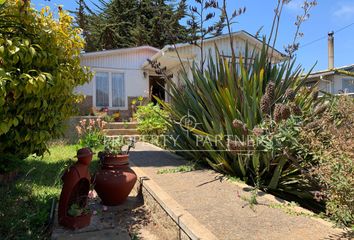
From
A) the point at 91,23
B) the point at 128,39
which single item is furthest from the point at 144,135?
the point at 91,23

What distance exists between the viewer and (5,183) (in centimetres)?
488

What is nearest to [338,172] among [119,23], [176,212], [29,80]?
[176,212]

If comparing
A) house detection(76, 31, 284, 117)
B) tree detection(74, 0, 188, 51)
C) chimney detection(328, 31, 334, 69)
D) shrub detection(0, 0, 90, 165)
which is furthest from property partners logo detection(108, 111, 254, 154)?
chimney detection(328, 31, 334, 69)

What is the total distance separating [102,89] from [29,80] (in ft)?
36.8

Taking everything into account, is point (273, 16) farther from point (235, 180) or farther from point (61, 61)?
point (61, 61)

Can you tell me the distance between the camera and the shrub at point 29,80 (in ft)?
8.68

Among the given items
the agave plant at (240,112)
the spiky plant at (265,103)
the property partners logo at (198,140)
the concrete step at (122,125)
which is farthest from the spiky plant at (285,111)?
the concrete step at (122,125)

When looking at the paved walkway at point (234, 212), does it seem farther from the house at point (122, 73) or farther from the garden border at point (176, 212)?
the house at point (122, 73)

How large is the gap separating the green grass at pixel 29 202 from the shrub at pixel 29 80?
2.63 ft

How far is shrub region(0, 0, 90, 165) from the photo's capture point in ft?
8.68

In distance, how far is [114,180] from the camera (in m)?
4.12

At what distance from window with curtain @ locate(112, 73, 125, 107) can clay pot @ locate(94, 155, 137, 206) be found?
979 cm

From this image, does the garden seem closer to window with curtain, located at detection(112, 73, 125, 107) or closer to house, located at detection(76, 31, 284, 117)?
house, located at detection(76, 31, 284, 117)

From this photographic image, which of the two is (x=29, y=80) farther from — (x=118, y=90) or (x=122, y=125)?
(x=118, y=90)
